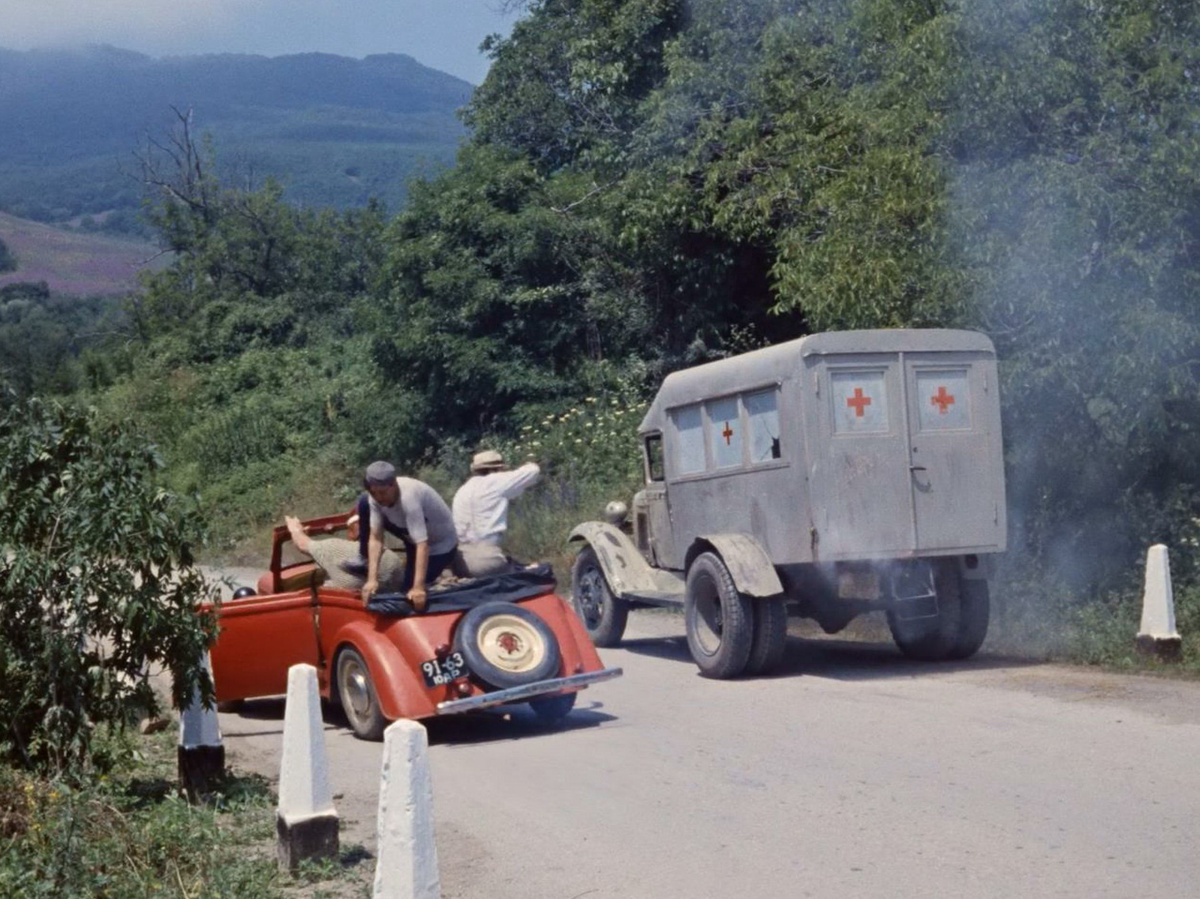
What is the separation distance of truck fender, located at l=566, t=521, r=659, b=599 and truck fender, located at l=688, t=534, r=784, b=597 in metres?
1.56

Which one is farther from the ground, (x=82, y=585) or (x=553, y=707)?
(x=82, y=585)

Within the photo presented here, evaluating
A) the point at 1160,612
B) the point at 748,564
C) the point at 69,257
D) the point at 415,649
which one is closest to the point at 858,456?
the point at 748,564

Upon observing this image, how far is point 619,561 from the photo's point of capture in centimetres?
1360

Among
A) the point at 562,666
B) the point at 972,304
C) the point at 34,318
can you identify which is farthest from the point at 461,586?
the point at 34,318

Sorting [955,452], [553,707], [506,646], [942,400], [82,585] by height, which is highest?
[942,400]

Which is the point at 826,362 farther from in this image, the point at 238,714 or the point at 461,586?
the point at 238,714

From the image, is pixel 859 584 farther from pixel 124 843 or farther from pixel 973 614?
pixel 124 843

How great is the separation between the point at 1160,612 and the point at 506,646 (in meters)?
5.05

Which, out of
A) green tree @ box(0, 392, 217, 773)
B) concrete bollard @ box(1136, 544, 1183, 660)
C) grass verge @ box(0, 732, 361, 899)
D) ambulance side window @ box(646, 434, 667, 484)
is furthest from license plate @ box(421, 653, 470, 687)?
concrete bollard @ box(1136, 544, 1183, 660)

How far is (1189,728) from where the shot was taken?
906 cm

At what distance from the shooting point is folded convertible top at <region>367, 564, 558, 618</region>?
964 cm

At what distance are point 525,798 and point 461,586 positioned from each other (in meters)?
2.19

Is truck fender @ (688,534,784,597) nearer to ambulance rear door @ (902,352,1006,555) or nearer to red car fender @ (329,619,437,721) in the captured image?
ambulance rear door @ (902,352,1006,555)

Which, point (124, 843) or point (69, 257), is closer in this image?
point (124, 843)
